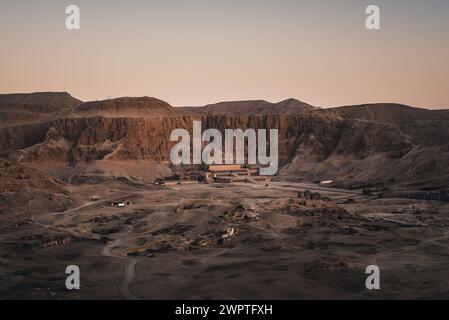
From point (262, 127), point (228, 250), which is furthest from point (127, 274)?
point (262, 127)

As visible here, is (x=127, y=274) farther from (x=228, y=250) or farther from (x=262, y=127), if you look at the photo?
(x=262, y=127)

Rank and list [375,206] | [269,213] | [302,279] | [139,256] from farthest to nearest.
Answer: [375,206] < [269,213] < [139,256] < [302,279]

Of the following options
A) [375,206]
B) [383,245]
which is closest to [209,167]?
[375,206]


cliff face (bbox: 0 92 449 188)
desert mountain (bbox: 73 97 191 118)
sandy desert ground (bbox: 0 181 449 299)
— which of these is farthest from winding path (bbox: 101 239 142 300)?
desert mountain (bbox: 73 97 191 118)

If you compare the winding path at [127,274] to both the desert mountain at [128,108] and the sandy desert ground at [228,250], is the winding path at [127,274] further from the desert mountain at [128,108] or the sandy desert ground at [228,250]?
the desert mountain at [128,108]

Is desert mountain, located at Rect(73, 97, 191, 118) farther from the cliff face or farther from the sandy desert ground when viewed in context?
the sandy desert ground

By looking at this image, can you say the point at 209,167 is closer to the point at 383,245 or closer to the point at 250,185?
the point at 250,185
